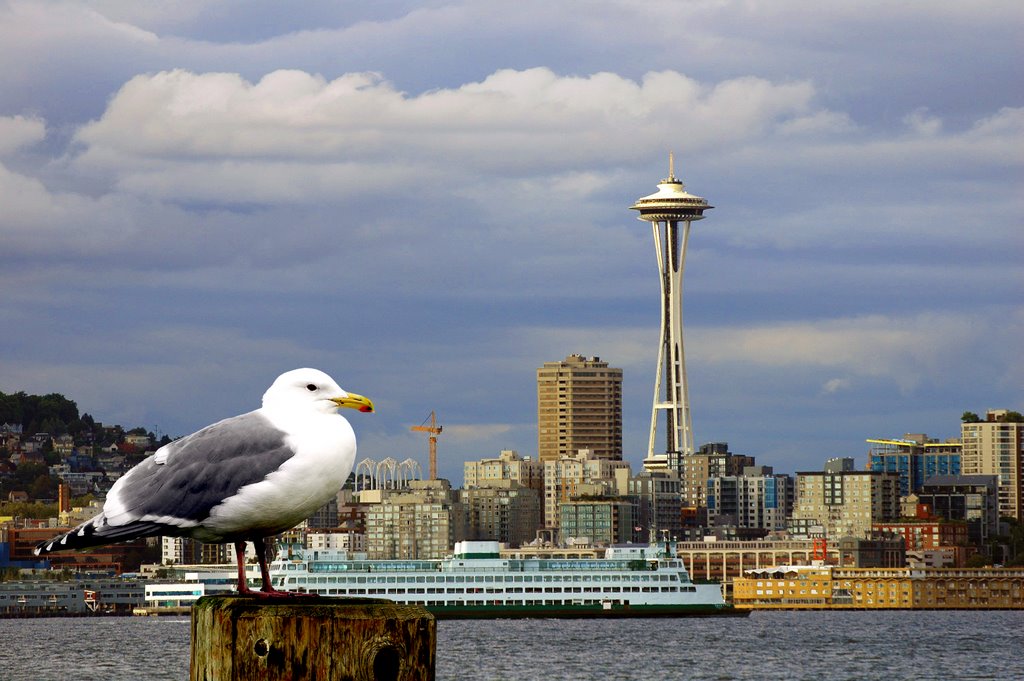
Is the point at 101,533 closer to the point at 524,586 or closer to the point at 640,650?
the point at 640,650

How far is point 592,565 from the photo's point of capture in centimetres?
13788

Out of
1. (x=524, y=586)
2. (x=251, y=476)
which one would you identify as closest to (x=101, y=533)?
(x=251, y=476)

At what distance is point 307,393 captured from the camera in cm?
690

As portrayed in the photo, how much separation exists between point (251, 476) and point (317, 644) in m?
1.09

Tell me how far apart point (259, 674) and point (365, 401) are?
4.06 feet

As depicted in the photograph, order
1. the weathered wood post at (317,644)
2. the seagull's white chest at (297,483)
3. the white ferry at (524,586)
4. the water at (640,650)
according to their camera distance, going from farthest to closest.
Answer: the white ferry at (524,586)
the water at (640,650)
the seagull's white chest at (297,483)
the weathered wood post at (317,644)

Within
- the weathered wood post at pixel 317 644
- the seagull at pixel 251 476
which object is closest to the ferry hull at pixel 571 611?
the seagull at pixel 251 476

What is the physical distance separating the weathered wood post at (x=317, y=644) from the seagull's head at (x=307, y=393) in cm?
107

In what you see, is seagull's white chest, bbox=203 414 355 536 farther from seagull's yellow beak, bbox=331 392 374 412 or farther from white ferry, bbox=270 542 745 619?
white ferry, bbox=270 542 745 619

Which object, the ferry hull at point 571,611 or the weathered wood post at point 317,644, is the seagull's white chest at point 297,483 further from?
the ferry hull at point 571,611

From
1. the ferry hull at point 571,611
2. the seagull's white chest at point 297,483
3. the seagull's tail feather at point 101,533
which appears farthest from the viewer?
the ferry hull at point 571,611

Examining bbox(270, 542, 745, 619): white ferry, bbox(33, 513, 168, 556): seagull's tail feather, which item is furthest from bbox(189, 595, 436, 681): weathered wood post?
bbox(270, 542, 745, 619): white ferry

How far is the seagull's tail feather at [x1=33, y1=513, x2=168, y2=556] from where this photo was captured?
21.4ft

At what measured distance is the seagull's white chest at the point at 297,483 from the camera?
6.75 m
